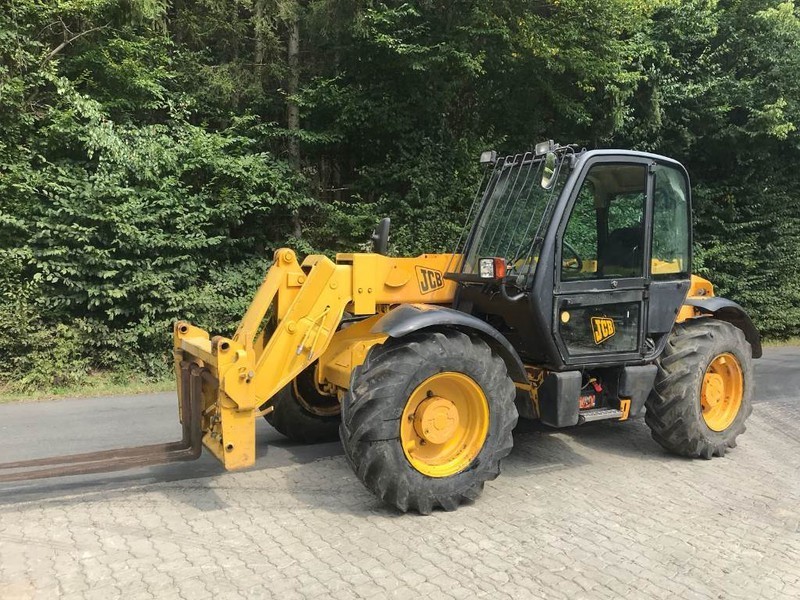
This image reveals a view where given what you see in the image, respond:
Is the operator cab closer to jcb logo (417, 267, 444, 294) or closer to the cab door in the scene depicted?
the cab door

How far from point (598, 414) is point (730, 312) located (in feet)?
6.71

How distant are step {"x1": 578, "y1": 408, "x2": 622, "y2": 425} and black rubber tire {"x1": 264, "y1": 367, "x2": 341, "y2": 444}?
83.4 inches

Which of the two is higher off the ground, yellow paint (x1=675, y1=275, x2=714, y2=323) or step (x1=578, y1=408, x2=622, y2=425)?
yellow paint (x1=675, y1=275, x2=714, y2=323)

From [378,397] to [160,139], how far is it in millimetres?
7068

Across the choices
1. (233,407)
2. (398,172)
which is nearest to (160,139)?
(398,172)

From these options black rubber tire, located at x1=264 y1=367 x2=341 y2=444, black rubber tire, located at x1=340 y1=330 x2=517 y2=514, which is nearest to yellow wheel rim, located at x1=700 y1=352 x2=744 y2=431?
black rubber tire, located at x1=340 y1=330 x2=517 y2=514

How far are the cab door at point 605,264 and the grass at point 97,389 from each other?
19.1ft

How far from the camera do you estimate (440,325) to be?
4.30 meters

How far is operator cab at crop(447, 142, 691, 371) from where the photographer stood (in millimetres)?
4645

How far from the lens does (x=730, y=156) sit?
13.9 metres

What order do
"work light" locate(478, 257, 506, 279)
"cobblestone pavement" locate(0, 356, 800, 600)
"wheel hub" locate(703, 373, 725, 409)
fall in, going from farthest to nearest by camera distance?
"wheel hub" locate(703, 373, 725, 409) < "work light" locate(478, 257, 506, 279) < "cobblestone pavement" locate(0, 356, 800, 600)

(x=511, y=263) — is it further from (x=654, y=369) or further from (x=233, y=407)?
(x=233, y=407)

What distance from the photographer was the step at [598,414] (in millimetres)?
4820

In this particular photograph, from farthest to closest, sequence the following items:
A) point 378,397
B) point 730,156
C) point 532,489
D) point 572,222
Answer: point 730,156 < point 572,222 < point 532,489 < point 378,397
